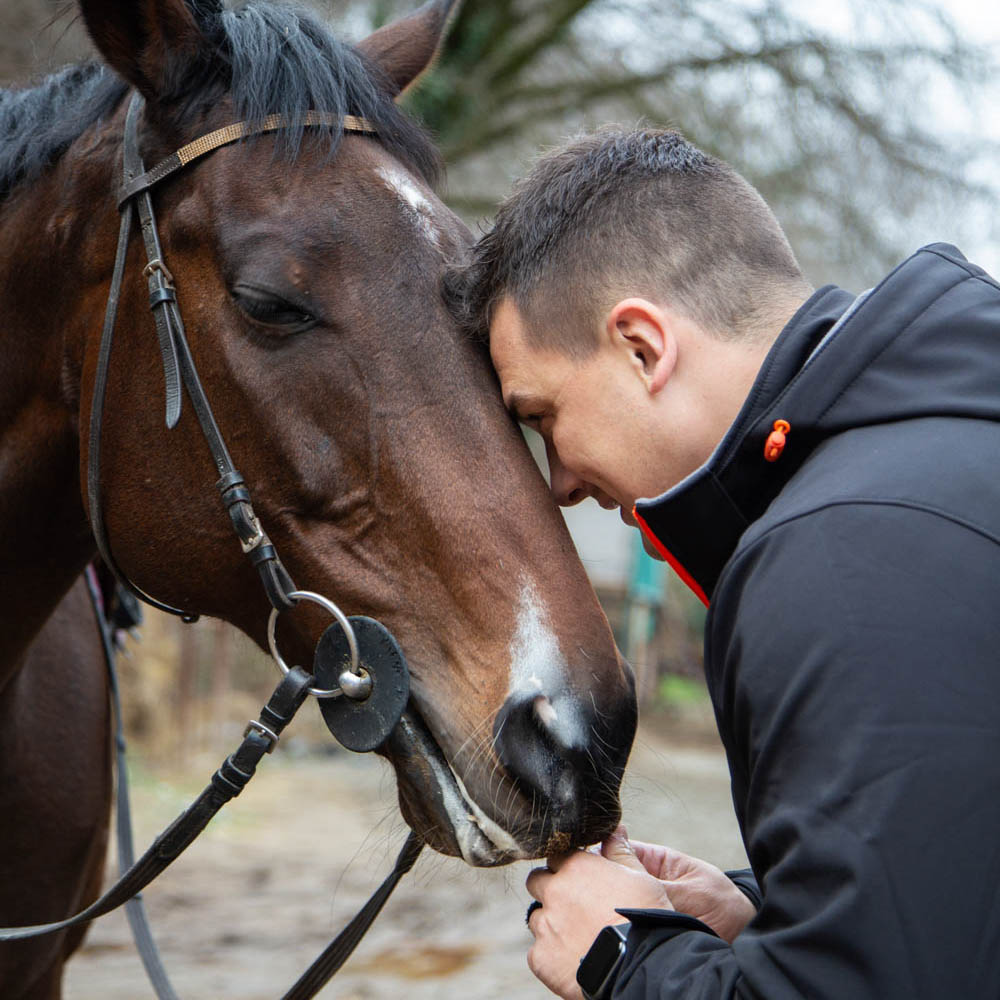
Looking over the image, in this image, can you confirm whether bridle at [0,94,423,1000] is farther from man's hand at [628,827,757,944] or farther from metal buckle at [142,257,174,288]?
man's hand at [628,827,757,944]

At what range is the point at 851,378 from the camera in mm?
1208

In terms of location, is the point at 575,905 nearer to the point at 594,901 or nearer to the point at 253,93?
the point at 594,901

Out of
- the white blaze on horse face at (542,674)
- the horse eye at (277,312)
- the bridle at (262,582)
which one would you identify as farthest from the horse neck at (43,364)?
the white blaze on horse face at (542,674)

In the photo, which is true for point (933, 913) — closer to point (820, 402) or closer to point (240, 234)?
point (820, 402)

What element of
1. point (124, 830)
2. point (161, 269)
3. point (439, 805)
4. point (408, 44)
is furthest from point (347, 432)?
point (124, 830)

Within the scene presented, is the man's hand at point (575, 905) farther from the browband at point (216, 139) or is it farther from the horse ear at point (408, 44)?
the horse ear at point (408, 44)

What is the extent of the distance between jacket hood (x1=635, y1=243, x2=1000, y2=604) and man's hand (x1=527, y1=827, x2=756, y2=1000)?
0.45 m

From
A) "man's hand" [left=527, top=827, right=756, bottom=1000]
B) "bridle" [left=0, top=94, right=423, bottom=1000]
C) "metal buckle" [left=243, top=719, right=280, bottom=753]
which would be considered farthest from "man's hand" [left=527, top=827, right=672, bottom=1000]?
"metal buckle" [left=243, top=719, right=280, bottom=753]

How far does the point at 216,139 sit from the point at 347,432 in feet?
2.01

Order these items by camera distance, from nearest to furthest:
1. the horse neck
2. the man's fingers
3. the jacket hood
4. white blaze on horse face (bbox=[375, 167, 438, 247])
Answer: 1. the jacket hood
2. the man's fingers
3. white blaze on horse face (bbox=[375, 167, 438, 247])
4. the horse neck

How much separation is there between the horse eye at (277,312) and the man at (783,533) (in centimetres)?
28

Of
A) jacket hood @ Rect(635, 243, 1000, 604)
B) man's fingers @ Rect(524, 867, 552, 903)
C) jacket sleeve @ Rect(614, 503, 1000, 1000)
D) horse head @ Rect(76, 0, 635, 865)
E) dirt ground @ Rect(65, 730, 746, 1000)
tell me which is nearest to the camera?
jacket sleeve @ Rect(614, 503, 1000, 1000)

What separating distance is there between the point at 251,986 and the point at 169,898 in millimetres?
1462

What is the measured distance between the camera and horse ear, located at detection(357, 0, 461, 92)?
2.39m
